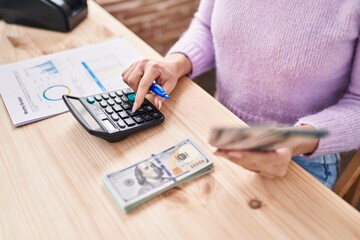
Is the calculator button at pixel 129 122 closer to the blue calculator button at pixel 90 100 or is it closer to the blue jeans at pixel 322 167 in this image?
the blue calculator button at pixel 90 100

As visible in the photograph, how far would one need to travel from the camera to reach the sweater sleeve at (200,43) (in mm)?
785

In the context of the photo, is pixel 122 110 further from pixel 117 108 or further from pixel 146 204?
pixel 146 204

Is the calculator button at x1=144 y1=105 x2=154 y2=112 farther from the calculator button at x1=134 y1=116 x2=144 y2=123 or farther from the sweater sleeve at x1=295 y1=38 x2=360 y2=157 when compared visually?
the sweater sleeve at x1=295 y1=38 x2=360 y2=157

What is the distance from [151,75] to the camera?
646 mm

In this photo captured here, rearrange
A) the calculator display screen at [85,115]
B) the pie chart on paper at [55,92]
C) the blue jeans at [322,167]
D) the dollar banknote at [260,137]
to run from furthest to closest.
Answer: the blue jeans at [322,167] → the pie chart on paper at [55,92] → the calculator display screen at [85,115] → the dollar banknote at [260,137]

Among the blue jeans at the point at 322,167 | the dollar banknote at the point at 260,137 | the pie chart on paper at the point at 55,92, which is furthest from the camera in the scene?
the blue jeans at the point at 322,167

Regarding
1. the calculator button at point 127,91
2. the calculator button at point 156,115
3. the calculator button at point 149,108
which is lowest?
the calculator button at point 156,115

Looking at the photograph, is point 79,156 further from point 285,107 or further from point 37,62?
point 285,107

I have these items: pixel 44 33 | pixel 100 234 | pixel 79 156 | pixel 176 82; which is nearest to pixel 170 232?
pixel 100 234

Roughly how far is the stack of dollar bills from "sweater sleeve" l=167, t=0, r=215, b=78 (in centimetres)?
28

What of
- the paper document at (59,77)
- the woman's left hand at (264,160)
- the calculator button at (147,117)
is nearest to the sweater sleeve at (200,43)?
the paper document at (59,77)

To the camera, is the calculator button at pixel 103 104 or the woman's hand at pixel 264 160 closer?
the woman's hand at pixel 264 160

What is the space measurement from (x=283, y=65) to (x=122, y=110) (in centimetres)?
32

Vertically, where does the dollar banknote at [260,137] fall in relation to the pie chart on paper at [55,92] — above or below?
below
